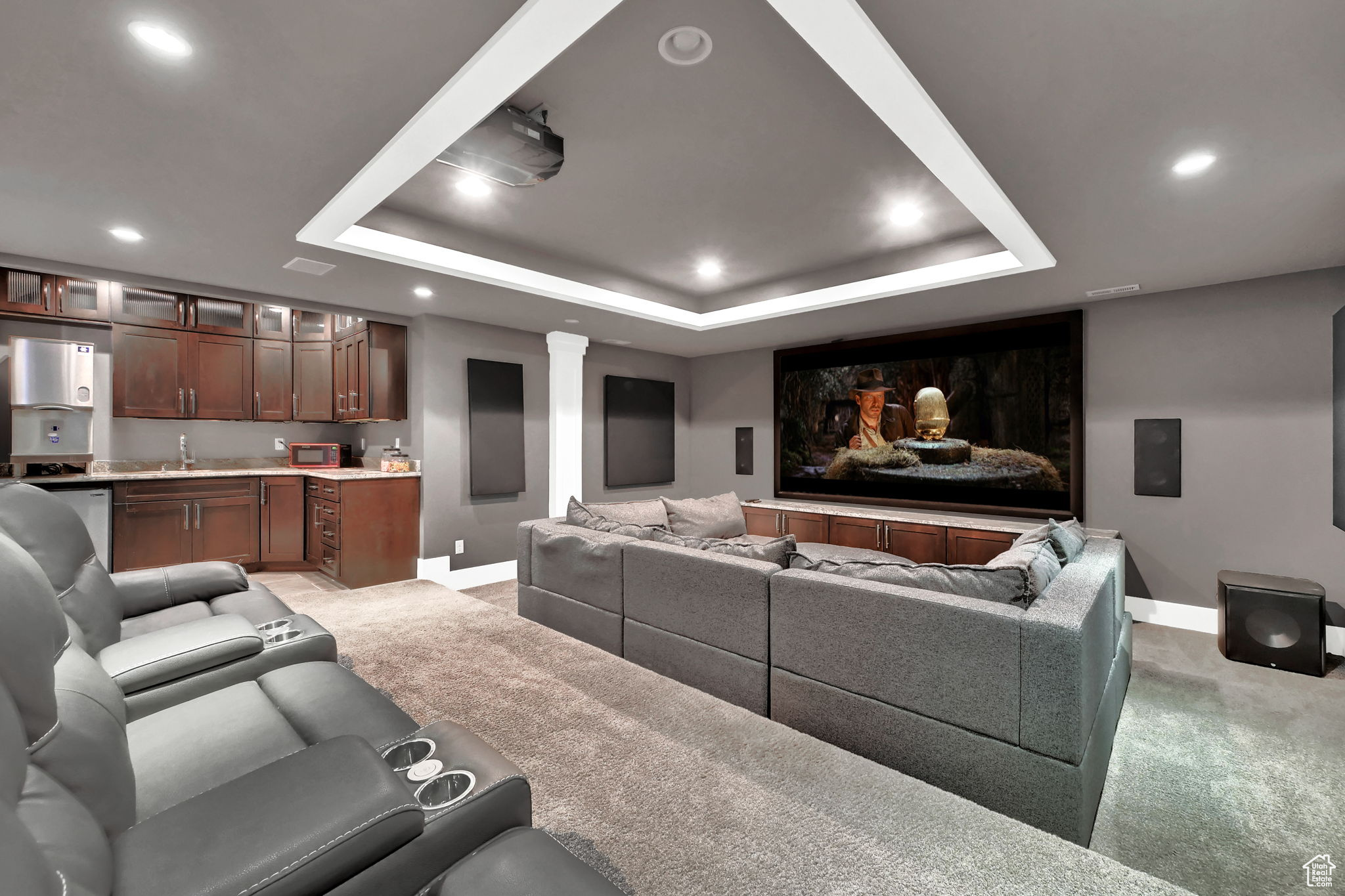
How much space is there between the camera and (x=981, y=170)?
2.34m

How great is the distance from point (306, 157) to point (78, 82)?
622 mm

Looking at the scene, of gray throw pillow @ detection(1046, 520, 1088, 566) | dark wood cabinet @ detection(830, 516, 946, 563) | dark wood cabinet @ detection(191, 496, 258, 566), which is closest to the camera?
gray throw pillow @ detection(1046, 520, 1088, 566)

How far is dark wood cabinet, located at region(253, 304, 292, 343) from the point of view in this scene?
5422mm

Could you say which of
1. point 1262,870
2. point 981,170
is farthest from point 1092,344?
point 1262,870

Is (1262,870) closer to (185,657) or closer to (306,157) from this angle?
(185,657)

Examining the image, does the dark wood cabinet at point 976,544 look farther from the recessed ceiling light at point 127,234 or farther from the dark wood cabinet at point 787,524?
the recessed ceiling light at point 127,234

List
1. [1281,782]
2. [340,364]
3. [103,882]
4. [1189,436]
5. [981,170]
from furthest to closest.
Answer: [340,364], [1189,436], [981,170], [1281,782], [103,882]

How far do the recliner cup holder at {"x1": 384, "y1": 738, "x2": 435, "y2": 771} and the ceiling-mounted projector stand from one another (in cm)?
209

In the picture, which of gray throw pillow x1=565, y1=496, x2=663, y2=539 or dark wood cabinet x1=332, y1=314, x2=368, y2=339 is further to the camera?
dark wood cabinet x1=332, y1=314, x2=368, y2=339

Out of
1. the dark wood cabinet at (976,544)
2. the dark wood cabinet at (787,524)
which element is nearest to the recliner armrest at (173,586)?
the dark wood cabinet at (787,524)

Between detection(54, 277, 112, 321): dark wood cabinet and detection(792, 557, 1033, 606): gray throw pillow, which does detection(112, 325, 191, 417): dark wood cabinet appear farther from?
detection(792, 557, 1033, 606): gray throw pillow

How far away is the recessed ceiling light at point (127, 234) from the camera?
2902mm

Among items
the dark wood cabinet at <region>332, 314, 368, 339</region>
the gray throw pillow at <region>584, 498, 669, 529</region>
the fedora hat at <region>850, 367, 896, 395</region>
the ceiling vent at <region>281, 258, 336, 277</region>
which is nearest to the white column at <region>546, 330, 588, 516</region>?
the dark wood cabinet at <region>332, 314, 368, 339</region>

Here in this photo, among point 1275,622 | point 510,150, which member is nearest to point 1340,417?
point 1275,622
